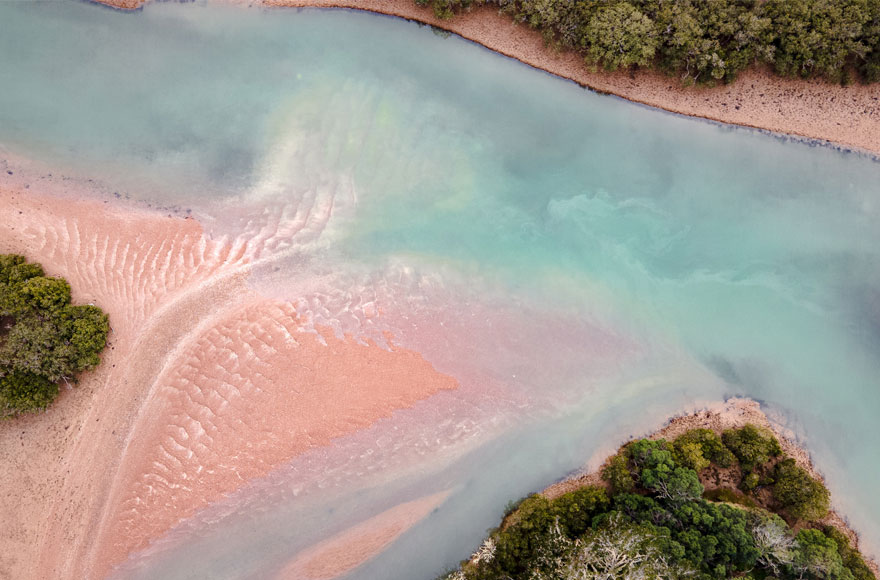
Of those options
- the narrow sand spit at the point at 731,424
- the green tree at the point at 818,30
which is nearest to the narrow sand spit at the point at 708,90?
the green tree at the point at 818,30

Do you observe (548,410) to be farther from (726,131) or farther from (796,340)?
(726,131)

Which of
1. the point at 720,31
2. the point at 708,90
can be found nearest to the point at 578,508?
the point at 708,90

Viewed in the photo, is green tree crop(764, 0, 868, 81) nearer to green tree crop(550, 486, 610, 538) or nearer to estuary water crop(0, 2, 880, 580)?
estuary water crop(0, 2, 880, 580)

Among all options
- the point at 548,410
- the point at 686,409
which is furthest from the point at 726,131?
the point at 548,410

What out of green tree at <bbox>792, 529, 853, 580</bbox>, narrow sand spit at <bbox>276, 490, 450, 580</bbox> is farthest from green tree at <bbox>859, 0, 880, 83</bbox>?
narrow sand spit at <bbox>276, 490, 450, 580</bbox>

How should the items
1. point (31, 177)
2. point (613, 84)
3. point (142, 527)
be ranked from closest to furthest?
point (142, 527), point (31, 177), point (613, 84)

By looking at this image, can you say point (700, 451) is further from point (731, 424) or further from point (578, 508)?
point (578, 508)

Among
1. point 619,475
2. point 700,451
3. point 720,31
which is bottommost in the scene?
point 619,475

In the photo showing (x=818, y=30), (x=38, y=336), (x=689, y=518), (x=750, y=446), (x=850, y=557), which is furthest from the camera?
(x=818, y=30)
